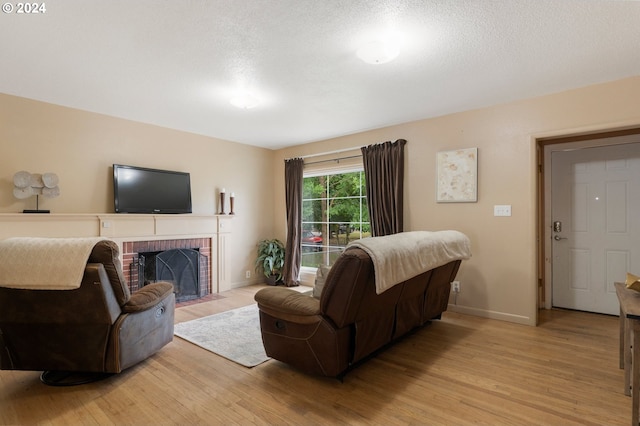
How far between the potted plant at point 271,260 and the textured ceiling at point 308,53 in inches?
99.3

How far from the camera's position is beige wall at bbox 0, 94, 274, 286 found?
337 cm

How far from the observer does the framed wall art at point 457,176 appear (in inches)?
150

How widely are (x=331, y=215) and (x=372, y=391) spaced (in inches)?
139

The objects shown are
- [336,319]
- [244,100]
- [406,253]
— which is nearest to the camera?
[336,319]

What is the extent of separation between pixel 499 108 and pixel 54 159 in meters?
5.11

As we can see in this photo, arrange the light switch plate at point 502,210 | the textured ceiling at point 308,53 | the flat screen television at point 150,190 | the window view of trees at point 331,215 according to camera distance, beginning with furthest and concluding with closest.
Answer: the window view of trees at point 331,215, the flat screen television at point 150,190, the light switch plate at point 502,210, the textured ceiling at point 308,53

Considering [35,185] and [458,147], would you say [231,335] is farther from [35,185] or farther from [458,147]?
[458,147]

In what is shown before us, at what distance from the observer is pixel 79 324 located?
6.94 ft

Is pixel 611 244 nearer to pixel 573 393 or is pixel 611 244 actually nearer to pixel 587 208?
pixel 587 208

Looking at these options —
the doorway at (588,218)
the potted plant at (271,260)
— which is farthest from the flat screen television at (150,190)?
the doorway at (588,218)

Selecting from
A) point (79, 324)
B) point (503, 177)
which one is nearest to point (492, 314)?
point (503, 177)

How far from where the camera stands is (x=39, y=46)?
2.36 m

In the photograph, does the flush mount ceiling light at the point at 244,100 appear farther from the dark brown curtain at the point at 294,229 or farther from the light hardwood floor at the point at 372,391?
the light hardwood floor at the point at 372,391

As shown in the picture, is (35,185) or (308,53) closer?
(308,53)
